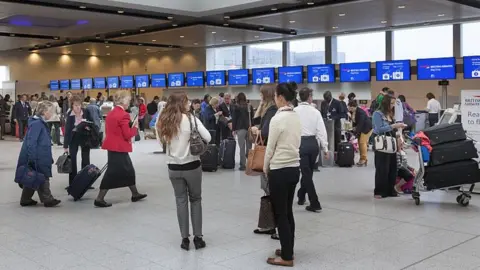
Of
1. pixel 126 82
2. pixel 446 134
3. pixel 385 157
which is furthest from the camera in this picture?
pixel 126 82

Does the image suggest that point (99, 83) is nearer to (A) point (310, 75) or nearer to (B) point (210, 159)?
(A) point (310, 75)

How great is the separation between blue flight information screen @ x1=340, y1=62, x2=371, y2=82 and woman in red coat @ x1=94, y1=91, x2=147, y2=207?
38.8ft

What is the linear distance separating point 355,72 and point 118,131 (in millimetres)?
12343

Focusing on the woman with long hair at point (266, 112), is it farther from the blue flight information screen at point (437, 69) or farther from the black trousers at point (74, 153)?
the blue flight information screen at point (437, 69)

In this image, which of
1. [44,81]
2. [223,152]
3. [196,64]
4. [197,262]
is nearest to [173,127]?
[197,262]

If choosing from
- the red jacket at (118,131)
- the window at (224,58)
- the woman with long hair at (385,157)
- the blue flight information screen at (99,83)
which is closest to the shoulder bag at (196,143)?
the red jacket at (118,131)

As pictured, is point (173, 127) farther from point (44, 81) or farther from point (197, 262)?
point (44, 81)

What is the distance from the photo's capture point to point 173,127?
195 inches

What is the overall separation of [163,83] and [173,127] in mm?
20201

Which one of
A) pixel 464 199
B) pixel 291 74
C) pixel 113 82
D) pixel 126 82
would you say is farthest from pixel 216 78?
pixel 464 199

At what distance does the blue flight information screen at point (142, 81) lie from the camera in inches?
1012

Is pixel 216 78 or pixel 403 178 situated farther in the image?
pixel 216 78

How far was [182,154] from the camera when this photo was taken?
16.2 feet

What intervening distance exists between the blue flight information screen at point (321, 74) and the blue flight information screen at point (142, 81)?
9.67 m
